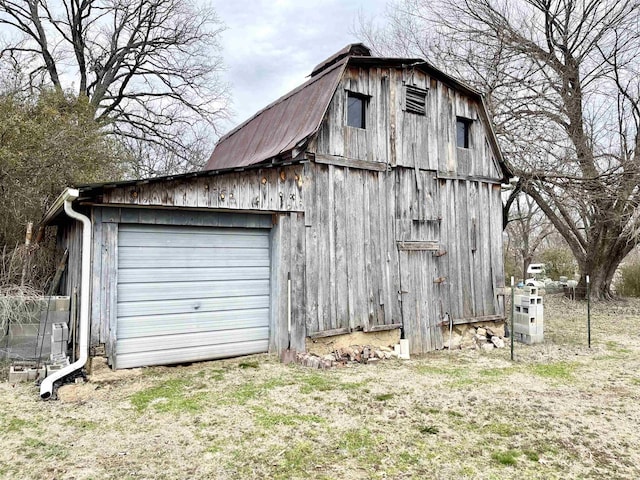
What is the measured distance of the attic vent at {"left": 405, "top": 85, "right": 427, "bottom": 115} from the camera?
25.4ft

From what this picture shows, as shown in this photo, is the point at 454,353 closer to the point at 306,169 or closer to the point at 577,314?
the point at 306,169

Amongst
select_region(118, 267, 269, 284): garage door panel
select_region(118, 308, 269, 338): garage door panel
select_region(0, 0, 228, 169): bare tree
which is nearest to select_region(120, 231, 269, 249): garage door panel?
select_region(118, 267, 269, 284): garage door panel

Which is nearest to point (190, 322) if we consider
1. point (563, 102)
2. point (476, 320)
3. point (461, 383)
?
point (461, 383)

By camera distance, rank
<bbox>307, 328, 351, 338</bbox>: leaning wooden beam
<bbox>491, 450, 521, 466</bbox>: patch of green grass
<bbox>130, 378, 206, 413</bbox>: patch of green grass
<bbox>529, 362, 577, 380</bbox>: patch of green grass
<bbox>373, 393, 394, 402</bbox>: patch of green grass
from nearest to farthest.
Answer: <bbox>491, 450, 521, 466</bbox>: patch of green grass → <bbox>130, 378, 206, 413</bbox>: patch of green grass → <bbox>373, 393, 394, 402</bbox>: patch of green grass → <bbox>529, 362, 577, 380</bbox>: patch of green grass → <bbox>307, 328, 351, 338</bbox>: leaning wooden beam

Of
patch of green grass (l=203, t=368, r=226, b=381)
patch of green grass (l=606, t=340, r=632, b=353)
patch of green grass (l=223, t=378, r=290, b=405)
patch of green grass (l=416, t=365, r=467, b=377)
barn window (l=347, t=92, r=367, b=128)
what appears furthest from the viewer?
patch of green grass (l=606, t=340, r=632, b=353)

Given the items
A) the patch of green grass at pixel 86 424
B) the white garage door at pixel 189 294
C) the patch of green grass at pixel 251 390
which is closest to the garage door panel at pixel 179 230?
the white garage door at pixel 189 294

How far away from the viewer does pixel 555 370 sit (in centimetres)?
643

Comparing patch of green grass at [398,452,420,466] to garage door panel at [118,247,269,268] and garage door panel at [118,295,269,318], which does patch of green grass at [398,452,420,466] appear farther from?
garage door panel at [118,247,269,268]

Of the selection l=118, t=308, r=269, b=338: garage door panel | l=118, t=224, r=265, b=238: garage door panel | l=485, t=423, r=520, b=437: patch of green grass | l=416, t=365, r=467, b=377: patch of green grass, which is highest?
l=118, t=224, r=265, b=238: garage door panel

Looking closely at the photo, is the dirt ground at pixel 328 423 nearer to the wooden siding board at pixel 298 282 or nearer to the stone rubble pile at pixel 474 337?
the wooden siding board at pixel 298 282

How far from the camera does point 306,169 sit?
6.67 m

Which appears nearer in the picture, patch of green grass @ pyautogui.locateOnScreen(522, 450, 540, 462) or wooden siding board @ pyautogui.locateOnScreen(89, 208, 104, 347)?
patch of green grass @ pyautogui.locateOnScreen(522, 450, 540, 462)

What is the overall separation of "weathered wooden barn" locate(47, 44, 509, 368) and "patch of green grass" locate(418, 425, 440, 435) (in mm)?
2568

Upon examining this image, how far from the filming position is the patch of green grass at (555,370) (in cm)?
611
